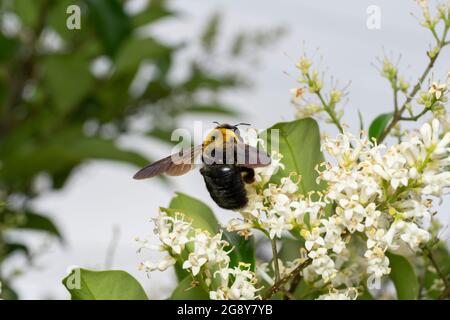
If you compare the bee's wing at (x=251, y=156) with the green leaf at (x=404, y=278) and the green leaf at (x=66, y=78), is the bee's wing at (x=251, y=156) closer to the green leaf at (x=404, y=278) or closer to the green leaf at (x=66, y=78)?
the green leaf at (x=404, y=278)

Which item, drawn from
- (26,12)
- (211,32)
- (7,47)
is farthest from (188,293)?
(211,32)

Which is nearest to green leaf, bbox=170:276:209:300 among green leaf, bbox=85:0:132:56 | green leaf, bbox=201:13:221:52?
green leaf, bbox=85:0:132:56

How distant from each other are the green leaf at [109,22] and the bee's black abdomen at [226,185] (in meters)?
1.23

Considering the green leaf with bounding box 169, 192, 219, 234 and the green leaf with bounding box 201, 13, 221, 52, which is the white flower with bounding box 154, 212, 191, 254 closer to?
the green leaf with bounding box 169, 192, 219, 234

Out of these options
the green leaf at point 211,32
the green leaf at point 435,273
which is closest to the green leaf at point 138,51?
the green leaf at point 211,32

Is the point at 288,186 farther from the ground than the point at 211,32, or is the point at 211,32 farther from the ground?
the point at 211,32

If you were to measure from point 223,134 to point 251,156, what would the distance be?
131mm

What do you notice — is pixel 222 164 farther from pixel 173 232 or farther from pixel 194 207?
pixel 173 232

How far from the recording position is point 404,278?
1.02m

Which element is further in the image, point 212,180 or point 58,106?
point 58,106

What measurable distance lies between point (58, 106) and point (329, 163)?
6.15 ft
